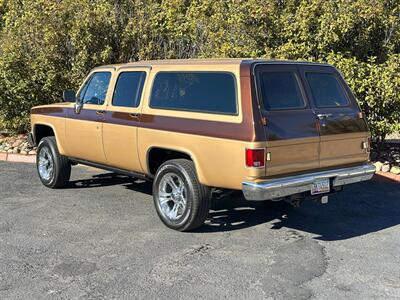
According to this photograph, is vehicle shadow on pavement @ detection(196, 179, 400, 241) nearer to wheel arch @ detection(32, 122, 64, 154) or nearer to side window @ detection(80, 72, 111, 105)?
Result: side window @ detection(80, 72, 111, 105)

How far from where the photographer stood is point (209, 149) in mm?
5500

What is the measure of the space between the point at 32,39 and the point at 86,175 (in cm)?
398

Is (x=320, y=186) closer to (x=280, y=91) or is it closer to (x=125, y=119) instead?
(x=280, y=91)

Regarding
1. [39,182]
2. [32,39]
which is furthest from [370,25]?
[32,39]

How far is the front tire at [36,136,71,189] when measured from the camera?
8078mm

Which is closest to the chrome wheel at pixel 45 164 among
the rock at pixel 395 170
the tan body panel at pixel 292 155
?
the tan body panel at pixel 292 155

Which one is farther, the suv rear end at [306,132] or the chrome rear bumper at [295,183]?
the suv rear end at [306,132]

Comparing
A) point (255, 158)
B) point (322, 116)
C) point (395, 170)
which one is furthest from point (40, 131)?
point (395, 170)

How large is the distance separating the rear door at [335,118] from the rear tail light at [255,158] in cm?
86

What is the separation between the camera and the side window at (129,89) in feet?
21.7

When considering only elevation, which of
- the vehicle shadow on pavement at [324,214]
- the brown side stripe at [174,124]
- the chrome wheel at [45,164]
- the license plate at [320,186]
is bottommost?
the vehicle shadow on pavement at [324,214]

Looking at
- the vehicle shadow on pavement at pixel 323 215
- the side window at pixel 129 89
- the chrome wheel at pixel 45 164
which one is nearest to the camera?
the vehicle shadow on pavement at pixel 323 215

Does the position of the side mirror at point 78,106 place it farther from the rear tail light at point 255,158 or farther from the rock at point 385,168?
the rock at point 385,168

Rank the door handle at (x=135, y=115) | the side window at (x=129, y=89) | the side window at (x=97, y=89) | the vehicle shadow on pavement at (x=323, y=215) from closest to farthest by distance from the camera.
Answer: the vehicle shadow on pavement at (x=323, y=215)
the door handle at (x=135, y=115)
the side window at (x=129, y=89)
the side window at (x=97, y=89)
